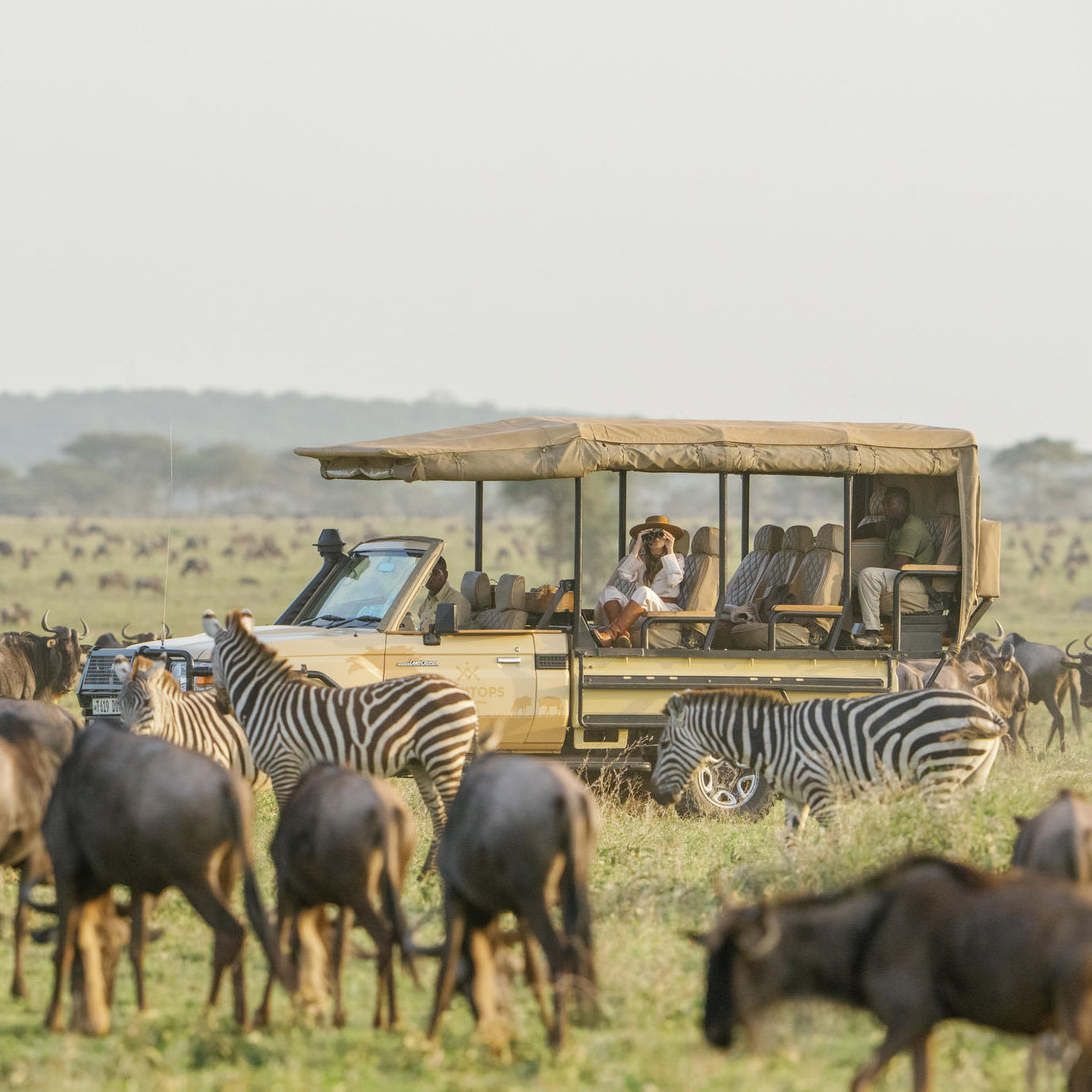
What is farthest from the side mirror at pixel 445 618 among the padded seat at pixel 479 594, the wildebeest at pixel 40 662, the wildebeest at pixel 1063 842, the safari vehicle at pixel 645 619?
the wildebeest at pixel 40 662

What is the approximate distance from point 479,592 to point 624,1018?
5.97 m

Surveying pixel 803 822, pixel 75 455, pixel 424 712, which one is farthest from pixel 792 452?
pixel 75 455

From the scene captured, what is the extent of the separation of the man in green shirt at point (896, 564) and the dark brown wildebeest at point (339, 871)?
19.7ft

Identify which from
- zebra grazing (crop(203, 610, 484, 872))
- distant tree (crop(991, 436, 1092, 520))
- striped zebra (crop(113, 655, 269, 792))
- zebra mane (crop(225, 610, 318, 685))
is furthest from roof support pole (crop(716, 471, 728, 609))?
distant tree (crop(991, 436, 1092, 520))

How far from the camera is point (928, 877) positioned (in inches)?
189

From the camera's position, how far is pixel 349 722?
9133 mm

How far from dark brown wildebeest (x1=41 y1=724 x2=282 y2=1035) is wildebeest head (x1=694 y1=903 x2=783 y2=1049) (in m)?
1.66

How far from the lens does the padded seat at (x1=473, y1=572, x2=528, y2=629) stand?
37.0 ft

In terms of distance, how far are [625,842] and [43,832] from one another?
4509 mm

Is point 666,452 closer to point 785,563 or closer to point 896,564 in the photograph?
point 785,563

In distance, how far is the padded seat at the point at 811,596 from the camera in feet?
37.2

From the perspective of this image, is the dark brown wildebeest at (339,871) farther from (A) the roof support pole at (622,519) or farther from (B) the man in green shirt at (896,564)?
(A) the roof support pole at (622,519)

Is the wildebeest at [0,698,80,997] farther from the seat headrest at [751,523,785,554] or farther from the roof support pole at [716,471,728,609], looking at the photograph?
the seat headrest at [751,523,785,554]

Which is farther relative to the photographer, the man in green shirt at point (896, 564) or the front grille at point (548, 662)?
the man in green shirt at point (896, 564)
